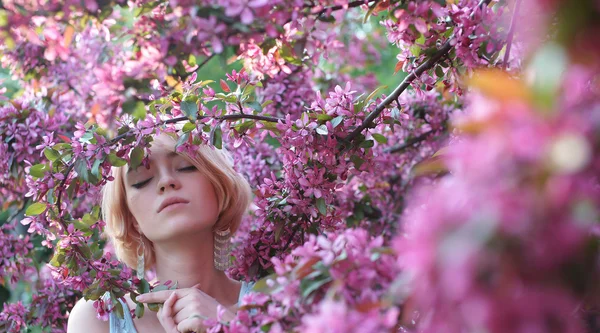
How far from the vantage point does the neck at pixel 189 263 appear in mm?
1909

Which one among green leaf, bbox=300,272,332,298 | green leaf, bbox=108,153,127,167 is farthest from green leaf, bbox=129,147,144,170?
green leaf, bbox=300,272,332,298

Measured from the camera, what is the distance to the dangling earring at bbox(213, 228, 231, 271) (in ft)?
6.58

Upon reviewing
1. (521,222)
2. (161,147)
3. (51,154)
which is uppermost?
(521,222)

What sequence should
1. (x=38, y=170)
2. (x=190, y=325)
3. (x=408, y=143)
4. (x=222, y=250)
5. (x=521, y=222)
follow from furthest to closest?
1. (x=408, y=143)
2. (x=222, y=250)
3. (x=38, y=170)
4. (x=190, y=325)
5. (x=521, y=222)

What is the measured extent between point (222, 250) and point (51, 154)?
0.63 metres

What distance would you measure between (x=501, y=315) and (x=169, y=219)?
1.33 metres

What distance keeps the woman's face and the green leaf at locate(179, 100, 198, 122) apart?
0.93 feet

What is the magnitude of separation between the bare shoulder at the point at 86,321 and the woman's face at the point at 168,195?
0.82ft

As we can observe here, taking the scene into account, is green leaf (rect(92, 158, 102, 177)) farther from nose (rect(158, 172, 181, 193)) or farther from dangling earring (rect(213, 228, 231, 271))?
dangling earring (rect(213, 228, 231, 271))

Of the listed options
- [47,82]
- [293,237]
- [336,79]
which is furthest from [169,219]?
[336,79]

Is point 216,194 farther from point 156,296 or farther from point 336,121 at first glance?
point 336,121

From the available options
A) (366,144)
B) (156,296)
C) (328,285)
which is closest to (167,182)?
(156,296)

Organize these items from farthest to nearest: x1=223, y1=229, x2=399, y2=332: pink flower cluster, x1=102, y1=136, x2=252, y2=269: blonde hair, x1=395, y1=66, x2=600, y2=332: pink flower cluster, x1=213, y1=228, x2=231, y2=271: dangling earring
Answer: x1=213, y1=228, x2=231, y2=271: dangling earring
x1=102, y1=136, x2=252, y2=269: blonde hair
x1=223, y1=229, x2=399, y2=332: pink flower cluster
x1=395, y1=66, x2=600, y2=332: pink flower cluster

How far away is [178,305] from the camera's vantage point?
1649 mm
